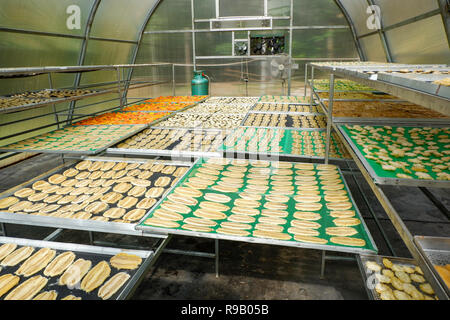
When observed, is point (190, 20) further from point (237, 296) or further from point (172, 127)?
point (237, 296)

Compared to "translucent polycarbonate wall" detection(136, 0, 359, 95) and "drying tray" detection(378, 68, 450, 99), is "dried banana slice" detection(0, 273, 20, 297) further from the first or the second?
"translucent polycarbonate wall" detection(136, 0, 359, 95)

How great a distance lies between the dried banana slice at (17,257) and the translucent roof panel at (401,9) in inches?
234

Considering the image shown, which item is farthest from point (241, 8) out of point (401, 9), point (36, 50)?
point (36, 50)

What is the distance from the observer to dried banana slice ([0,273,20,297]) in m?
1.54

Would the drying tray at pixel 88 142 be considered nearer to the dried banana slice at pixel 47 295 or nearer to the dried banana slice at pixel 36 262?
the dried banana slice at pixel 36 262

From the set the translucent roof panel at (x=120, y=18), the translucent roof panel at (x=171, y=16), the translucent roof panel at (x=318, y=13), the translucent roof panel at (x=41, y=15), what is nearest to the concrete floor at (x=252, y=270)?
the translucent roof panel at (x=41, y=15)

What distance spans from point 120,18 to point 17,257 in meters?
8.13

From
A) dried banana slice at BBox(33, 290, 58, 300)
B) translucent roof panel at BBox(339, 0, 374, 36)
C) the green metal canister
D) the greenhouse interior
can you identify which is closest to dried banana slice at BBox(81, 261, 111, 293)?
the greenhouse interior

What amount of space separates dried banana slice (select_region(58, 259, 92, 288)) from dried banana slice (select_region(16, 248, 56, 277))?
175mm

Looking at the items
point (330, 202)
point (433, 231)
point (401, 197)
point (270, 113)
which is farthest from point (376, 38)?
point (330, 202)

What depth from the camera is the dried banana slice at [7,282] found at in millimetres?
1536

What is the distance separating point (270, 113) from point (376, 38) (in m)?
4.14

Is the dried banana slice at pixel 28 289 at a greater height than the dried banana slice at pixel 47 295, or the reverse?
the dried banana slice at pixel 28 289

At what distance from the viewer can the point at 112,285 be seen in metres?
1.53
